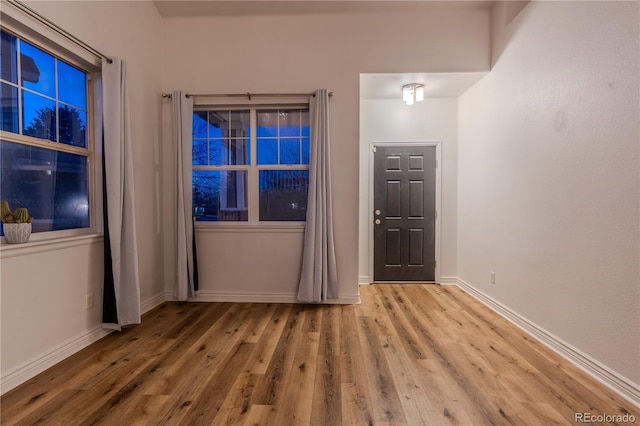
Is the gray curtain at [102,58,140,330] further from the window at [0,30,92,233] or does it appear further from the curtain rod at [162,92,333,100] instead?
the curtain rod at [162,92,333,100]

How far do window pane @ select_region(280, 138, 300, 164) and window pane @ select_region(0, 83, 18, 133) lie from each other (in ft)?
6.97

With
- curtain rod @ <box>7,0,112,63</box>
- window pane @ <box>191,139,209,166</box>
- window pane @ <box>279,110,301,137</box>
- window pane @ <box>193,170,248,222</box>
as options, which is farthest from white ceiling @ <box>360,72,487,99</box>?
curtain rod @ <box>7,0,112,63</box>

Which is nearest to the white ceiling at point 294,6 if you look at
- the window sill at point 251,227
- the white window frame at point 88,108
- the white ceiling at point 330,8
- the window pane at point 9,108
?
the white ceiling at point 330,8

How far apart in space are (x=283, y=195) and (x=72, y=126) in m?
1.97

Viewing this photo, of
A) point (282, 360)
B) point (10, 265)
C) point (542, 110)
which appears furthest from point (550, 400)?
A: point (10, 265)

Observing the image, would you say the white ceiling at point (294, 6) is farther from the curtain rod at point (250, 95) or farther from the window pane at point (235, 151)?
the window pane at point (235, 151)

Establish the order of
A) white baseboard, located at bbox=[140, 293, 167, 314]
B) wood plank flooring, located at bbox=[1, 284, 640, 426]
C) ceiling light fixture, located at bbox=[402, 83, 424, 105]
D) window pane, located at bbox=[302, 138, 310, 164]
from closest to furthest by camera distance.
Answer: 1. wood plank flooring, located at bbox=[1, 284, 640, 426]
2. white baseboard, located at bbox=[140, 293, 167, 314]
3. window pane, located at bbox=[302, 138, 310, 164]
4. ceiling light fixture, located at bbox=[402, 83, 424, 105]

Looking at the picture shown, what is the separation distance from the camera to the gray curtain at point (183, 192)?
9.98ft

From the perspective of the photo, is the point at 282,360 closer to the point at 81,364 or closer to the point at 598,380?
the point at 81,364

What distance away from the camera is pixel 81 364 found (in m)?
1.94

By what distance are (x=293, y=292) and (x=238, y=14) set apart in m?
Answer: 3.25

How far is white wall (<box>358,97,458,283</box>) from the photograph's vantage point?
12.6 feet

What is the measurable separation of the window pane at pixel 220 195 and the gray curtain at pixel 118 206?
87 centimetres

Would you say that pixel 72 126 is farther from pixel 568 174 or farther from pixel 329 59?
pixel 568 174
